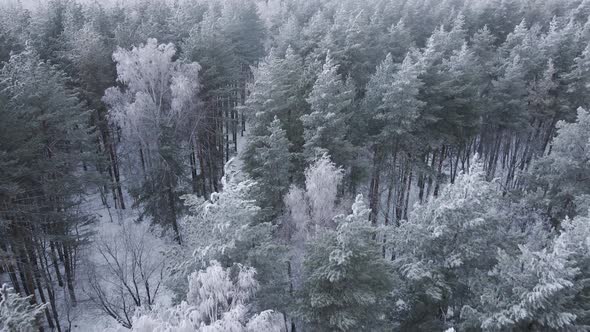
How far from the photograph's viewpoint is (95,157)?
70.4 ft

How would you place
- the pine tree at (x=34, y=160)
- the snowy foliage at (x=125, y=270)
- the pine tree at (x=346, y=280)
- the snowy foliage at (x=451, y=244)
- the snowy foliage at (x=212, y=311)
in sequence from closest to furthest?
the snowy foliage at (x=212, y=311)
the pine tree at (x=346, y=280)
the snowy foliage at (x=451, y=244)
the pine tree at (x=34, y=160)
the snowy foliage at (x=125, y=270)

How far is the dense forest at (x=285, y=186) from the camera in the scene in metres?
13.5

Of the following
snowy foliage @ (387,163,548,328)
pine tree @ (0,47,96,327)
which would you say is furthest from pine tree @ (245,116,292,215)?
pine tree @ (0,47,96,327)

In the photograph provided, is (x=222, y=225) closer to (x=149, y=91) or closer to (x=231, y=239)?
(x=231, y=239)

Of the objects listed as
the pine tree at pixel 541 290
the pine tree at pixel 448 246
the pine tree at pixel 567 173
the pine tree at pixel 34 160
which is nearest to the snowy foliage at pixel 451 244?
the pine tree at pixel 448 246

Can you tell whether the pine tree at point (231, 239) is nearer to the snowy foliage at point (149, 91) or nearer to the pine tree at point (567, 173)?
the snowy foliage at point (149, 91)

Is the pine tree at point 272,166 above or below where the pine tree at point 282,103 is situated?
below

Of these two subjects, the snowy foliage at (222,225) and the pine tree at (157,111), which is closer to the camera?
the snowy foliage at (222,225)

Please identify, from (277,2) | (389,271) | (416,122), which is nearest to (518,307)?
(389,271)

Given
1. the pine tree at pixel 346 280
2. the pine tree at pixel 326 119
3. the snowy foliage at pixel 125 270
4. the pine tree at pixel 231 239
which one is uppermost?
the pine tree at pixel 326 119

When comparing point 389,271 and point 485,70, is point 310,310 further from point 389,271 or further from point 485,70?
point 485,70

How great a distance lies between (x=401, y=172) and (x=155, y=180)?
16.3 meters

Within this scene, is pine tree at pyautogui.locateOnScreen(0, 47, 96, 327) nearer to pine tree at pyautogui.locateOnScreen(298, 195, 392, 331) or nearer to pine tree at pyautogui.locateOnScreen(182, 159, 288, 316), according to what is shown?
pine tree at pyautogui.locateOnScreen(182, 159, 288, 316)

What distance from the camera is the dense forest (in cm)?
1355
